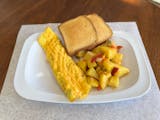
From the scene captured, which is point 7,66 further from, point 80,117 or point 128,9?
point 128,9

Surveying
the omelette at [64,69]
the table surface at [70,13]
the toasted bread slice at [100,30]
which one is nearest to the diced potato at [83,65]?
the omelette at [64,69]

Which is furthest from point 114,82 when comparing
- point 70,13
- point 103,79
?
point 70,13

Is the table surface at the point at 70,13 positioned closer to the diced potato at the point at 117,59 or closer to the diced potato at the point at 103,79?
the diced potato at the point at 117,59

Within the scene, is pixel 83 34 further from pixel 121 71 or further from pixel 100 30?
pixel 121 71

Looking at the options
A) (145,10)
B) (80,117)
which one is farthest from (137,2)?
(80,117)

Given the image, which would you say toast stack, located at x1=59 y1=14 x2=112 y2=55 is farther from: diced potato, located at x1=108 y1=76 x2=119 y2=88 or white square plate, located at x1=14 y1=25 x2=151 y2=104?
diced potato, located at x1=108 y1=76 x2=119 y2=88

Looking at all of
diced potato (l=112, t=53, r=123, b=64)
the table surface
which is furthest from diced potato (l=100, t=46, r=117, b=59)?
the table surface
